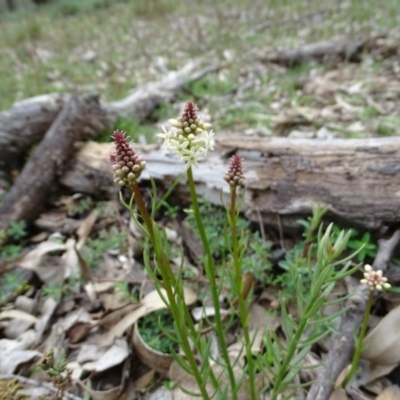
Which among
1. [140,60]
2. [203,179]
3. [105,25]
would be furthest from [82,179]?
[105,25]

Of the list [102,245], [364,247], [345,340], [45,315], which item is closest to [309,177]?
[364,247]

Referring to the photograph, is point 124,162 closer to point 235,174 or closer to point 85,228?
point 235,174

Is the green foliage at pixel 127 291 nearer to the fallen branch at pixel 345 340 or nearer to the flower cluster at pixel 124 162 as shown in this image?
the fallen branch at pixel 345 340

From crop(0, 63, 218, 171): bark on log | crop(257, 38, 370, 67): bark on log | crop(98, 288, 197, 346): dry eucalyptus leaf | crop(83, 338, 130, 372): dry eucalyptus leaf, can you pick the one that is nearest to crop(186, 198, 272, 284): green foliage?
crop(98, 288, 197, 346): dry eucalyptus leaf

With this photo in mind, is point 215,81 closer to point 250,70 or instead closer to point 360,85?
point 250,70

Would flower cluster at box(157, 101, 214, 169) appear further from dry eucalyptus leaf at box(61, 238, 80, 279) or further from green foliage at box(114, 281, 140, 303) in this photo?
dry eucalyptus leaf at box(61, 238, 80, 279)
